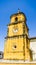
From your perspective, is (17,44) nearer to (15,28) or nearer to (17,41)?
(17,41)

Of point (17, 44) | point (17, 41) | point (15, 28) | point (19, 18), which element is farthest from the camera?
point (19, 18)

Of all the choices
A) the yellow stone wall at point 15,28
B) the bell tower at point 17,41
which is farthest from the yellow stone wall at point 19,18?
the yellow stone wall at point 15,28

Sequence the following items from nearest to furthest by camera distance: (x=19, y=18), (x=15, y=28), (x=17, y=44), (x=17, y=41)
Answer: (x=17, y=44)
(x=17, y=41)
(x=15, y=28)
(x=19, y=18)

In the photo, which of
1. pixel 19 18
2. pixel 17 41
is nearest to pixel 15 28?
pixel 19 18

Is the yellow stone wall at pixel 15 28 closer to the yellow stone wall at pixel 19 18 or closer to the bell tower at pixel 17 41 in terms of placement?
the bell tower at pixel 17 41

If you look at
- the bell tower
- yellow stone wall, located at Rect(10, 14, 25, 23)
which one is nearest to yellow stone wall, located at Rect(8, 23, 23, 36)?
the bell tower

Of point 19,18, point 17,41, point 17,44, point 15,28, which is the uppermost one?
point 19,18

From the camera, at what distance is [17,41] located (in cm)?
2400

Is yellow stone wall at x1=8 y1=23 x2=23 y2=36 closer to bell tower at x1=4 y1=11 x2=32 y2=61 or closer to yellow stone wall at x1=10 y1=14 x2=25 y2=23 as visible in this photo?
bell tower at x1=4 y1=11 x2=32 y2=61

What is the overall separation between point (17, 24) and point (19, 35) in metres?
2.68

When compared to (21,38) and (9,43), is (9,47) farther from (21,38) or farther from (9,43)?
(21,38)

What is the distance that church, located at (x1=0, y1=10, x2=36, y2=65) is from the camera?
22.8 meters

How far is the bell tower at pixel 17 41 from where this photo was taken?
22.9m

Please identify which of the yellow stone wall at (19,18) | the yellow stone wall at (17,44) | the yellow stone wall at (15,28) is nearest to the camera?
the yellow stone wall at (17,44)
